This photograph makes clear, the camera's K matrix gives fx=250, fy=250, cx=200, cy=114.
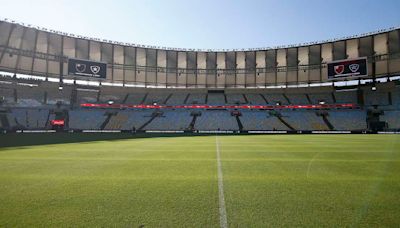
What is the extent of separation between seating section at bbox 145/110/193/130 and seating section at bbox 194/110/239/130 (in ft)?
7.22

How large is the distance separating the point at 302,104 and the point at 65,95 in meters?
45.2

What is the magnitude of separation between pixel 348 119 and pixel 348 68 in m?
8.73

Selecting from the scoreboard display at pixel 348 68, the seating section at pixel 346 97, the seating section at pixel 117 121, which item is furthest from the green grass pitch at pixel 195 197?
the seating section at pixel 346 97

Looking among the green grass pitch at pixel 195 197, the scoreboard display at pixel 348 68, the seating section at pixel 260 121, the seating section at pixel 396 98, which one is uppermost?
the scoreboard display at pixel 348 68

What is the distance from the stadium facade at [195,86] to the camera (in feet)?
137

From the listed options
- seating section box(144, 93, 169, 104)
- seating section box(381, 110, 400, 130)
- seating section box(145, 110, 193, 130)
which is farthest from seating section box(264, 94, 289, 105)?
seating section box(144, 93, 169, 104)

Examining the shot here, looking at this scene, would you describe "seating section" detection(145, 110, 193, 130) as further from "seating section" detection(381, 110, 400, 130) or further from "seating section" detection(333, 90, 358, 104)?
"seating section" detection(381, 110, 400, 130)

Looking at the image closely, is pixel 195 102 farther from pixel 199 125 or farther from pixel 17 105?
pixel 17 105

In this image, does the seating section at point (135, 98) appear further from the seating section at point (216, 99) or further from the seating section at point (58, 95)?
the seating section at point (216, 99)

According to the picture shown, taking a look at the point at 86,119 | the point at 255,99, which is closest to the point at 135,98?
the point at 86,119

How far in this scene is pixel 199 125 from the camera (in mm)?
45219

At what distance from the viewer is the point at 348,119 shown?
43312mm

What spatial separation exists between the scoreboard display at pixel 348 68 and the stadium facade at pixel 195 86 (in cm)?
17

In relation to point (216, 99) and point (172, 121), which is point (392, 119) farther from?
point (172, 121)
